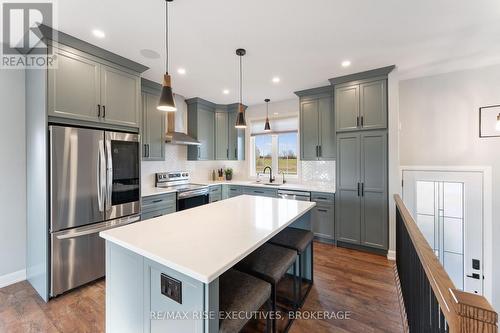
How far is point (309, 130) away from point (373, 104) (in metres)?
1.16

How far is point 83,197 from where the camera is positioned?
2.29 m

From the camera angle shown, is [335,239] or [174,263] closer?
[174,263]

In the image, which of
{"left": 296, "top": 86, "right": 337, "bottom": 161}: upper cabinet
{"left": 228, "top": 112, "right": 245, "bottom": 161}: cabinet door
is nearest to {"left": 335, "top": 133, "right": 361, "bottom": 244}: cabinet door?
{"left": 296, "top": 86, "right": 337, "bottom": 161}: upper cabinet

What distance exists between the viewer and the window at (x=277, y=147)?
464 centimetres

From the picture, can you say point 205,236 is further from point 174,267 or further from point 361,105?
point 361,105

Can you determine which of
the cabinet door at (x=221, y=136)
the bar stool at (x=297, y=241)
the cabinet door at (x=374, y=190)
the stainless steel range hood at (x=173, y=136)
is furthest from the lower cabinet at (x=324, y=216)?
the stainless steel range hood at (x=173, y=136)

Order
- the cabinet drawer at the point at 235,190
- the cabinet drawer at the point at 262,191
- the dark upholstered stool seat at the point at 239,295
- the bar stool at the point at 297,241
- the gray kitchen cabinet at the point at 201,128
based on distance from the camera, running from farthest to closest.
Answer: the cabinet drawer at the point at 235,190, the gray kitchen cabinet at the point at 201,128, the cabinet drawer at the point at 262,191, the bar stool at the point at 297,241, the dark upholstered stool seat at the point at 239,295

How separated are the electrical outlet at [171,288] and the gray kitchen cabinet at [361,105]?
3275 millimetres

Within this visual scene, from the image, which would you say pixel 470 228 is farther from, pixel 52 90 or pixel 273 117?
pixel 52 90

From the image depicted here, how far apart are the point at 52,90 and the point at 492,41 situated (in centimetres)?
488

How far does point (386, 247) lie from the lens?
308cm

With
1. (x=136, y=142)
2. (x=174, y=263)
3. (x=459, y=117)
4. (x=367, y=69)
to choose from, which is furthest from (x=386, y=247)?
(x=136, y=142)

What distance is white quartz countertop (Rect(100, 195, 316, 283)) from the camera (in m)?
1.04

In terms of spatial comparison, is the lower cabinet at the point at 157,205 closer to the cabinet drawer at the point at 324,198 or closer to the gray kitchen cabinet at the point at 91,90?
the gray kitchen cabinet at the point at 91,90
